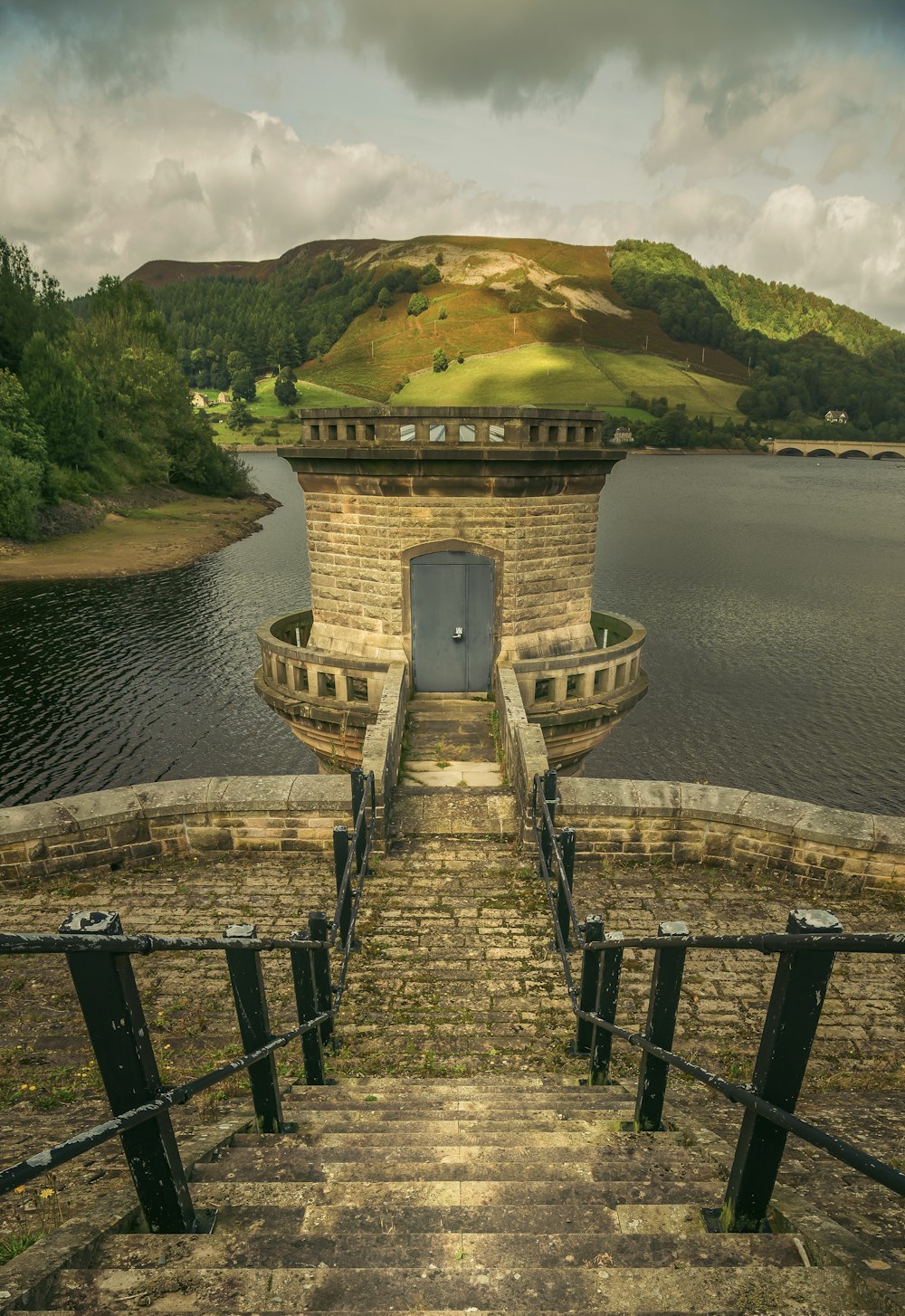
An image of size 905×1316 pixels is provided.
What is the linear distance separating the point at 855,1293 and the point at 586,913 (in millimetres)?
5344

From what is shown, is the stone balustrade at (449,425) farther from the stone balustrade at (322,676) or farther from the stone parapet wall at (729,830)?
the stone parapet wall at (729,830)

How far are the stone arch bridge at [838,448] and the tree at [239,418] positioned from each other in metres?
94.9

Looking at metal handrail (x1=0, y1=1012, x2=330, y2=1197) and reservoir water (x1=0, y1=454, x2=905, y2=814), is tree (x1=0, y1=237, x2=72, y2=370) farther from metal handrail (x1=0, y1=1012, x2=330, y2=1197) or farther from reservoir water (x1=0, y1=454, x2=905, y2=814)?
metal handrail (x1=0, y1=1012, x2=330, y2=1197)

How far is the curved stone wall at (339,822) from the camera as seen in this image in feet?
25.1

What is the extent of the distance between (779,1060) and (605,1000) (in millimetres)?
2132

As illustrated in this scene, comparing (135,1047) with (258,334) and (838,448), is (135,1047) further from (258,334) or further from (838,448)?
(258,334)

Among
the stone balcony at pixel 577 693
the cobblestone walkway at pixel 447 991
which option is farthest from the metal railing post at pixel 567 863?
the stone balcony at pixel 577 693

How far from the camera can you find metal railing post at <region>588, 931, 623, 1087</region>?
398 centimetres

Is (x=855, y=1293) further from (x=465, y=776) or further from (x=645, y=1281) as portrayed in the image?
(x=465, y=776)

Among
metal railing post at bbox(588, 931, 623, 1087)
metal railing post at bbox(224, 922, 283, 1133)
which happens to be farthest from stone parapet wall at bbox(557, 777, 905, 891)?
metal railing post at bbox(224, 922, 283, 1133)

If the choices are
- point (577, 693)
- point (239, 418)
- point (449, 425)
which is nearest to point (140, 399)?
point (449, 425)

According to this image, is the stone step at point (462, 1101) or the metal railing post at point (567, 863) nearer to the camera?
the stone step at point (462, 1101)

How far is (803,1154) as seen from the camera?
11.7 ft

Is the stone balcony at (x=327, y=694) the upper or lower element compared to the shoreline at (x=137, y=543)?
upper
